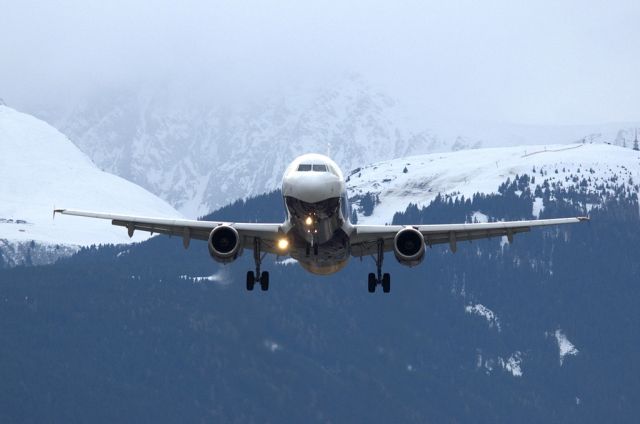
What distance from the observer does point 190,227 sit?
252 ft

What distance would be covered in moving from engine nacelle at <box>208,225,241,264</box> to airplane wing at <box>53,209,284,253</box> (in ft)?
1.27

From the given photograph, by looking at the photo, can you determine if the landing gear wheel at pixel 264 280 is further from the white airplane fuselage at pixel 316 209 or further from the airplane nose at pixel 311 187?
the airplane nose at pixel 311 187

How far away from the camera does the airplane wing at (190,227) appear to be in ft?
238

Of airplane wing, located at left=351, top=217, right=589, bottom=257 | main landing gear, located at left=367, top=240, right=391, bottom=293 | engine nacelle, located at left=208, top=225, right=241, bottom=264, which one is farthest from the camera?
main landing gear, located at left=367, top=240, right=391, bottom=293

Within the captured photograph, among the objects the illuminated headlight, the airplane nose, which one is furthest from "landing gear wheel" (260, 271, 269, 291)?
the airplane nose

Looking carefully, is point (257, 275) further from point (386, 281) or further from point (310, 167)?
point (310, 167)

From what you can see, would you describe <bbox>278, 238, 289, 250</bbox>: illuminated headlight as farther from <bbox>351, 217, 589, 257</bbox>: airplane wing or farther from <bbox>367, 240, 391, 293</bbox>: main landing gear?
<bbox>367, 240, 391, 293</bbox>: main landing gear

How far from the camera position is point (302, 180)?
65.8m

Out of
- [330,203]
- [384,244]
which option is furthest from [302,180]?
[384,244]

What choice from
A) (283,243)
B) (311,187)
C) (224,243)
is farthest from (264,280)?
(311,187)

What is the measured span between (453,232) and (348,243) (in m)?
7.41

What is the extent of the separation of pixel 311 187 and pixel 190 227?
13.1 m

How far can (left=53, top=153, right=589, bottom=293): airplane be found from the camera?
219 ft

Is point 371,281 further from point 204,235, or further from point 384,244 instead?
point 204,235
